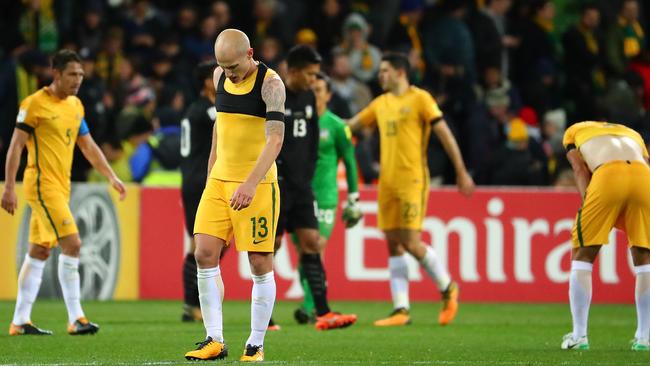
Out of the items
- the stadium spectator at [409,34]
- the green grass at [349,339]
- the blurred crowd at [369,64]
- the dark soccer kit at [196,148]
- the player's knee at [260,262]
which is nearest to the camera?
the player's knee at [260,262]

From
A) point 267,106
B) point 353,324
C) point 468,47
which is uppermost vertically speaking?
point 468,47

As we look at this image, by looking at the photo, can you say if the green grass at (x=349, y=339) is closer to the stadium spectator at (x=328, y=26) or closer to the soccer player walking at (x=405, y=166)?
the soccer player walking at (x=405, y=166)

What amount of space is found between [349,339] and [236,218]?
273 cm

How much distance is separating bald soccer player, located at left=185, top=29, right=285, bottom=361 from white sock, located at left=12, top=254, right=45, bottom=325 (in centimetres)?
296

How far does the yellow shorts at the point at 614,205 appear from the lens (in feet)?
34.7

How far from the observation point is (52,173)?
11.9m

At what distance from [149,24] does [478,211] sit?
6.10 m

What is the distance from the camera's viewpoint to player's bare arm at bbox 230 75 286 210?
9.05 meters

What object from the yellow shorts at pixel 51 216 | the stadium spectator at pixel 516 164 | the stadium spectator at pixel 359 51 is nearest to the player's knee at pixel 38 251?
the yellow shorts at pixel 51 216

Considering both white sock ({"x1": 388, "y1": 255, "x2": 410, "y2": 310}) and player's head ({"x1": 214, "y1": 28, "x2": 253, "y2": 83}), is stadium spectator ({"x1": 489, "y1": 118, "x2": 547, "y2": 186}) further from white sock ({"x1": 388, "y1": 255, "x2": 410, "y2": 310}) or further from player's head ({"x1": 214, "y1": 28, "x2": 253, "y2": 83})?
player's head ({"x1": 214, "y1": 28, "x2": 253, "y2": 83})

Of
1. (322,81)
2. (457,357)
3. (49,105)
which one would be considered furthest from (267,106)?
(322,81)

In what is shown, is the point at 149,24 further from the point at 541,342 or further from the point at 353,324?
the point at 541,342

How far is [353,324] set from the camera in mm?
13570

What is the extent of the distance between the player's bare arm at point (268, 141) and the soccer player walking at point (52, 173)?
300cm
